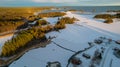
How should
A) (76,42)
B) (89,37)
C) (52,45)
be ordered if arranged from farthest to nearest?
(89,37)
(76,42)
(52,45)

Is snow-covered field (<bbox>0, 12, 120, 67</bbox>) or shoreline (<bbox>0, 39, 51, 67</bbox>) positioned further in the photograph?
shoreline (<bbox>0, 39, 51, 67</bbox>)

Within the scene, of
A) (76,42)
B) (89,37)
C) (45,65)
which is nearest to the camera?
(45,65)

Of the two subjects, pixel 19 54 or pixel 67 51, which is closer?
pixel 19 54

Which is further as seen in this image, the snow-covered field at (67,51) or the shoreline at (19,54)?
the shoreline at (19,54)

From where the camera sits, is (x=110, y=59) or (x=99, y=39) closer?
(x=110, y=59)

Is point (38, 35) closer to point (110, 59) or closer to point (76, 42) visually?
point (76, 42)

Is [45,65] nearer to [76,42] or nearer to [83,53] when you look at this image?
[83,53]

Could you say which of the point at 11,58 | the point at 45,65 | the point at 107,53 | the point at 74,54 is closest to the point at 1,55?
the point at 11,58

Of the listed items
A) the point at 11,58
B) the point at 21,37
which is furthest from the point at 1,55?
the point at 21,37

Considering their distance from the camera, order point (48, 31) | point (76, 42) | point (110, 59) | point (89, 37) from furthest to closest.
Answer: point (48, 31), point (89, 37), point (76, 42), point (110, 59)
